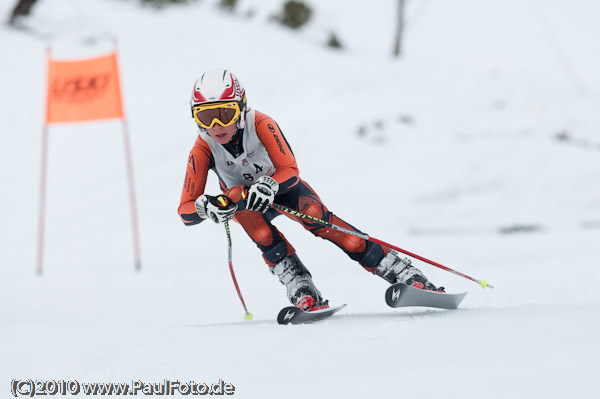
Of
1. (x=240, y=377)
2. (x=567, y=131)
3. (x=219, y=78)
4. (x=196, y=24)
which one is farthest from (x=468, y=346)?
(x=196, y=24)

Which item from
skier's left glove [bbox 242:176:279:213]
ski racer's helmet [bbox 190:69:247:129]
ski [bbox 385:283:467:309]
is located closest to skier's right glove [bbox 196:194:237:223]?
skier's left glove [bbox 242:176:279:213]

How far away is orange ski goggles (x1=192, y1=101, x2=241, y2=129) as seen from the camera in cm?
352

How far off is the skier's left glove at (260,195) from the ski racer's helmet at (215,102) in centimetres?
42

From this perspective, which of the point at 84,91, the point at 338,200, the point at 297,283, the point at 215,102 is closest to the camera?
Result: the point at 215,102

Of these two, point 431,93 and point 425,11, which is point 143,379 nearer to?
point 431,93

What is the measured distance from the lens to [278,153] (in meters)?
3.70

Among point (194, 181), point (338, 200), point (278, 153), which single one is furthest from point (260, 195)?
point (338, 200)

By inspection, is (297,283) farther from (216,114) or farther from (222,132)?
(216,114)

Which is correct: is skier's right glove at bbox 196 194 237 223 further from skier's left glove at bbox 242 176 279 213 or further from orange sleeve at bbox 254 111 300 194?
orange sleeve at bbox 254 111 300 194

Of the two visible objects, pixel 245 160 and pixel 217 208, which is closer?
pixel 217 208

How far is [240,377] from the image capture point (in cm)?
248

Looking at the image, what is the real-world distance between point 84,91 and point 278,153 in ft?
16.3

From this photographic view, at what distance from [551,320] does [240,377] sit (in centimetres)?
149

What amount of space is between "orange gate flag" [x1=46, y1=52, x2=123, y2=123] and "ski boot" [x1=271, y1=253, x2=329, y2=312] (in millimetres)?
4645
